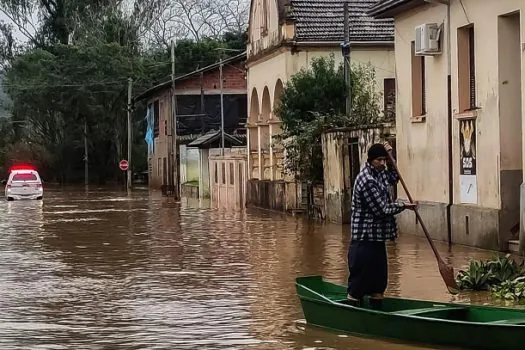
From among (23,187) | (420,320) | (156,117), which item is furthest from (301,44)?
(156,117)

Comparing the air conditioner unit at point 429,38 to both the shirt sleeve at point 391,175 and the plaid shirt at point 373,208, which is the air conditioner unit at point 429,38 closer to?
the shirt sleeve at point 391,175

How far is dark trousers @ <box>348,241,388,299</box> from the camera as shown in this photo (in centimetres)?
1048

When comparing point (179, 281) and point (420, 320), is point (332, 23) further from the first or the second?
point (420, 320)

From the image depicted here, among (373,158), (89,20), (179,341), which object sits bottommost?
(179,341)

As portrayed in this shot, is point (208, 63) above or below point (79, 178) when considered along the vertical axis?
above

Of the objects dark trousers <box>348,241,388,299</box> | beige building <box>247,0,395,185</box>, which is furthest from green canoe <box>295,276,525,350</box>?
beige building <box>247,0,395,185</box>

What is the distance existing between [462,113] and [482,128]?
93 centimetres

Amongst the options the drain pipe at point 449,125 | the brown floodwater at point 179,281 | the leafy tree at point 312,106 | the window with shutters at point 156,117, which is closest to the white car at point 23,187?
the window with shutters at point 156,117

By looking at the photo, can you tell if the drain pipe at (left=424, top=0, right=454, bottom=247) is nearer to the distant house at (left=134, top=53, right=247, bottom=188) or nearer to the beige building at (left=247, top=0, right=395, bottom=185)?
the beige building at (left=247, top=0, right=395, bottom=185)

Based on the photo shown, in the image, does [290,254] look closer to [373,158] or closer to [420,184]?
[420,184]

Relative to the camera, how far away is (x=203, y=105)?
6044 centimetres

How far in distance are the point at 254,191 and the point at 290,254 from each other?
1951 centimetres

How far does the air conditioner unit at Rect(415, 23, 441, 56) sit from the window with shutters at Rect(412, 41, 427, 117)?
1860 mm

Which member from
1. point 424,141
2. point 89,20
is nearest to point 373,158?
point 424,141
